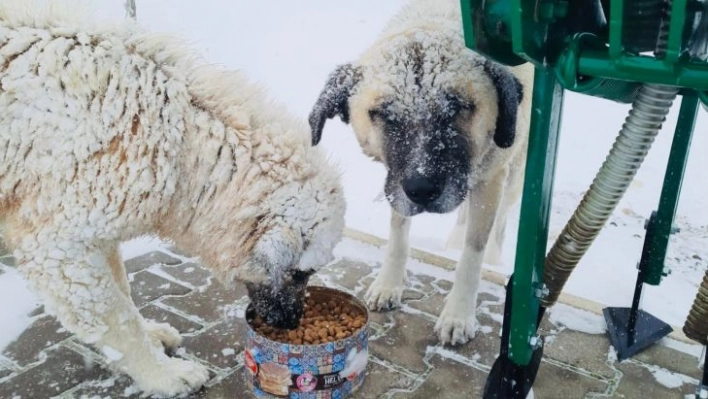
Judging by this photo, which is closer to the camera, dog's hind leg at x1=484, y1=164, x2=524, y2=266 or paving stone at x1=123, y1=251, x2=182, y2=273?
paving stone at x1=123, y1=251, x2=182, y2=273

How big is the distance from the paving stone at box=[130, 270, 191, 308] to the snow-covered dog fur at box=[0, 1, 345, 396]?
86cm

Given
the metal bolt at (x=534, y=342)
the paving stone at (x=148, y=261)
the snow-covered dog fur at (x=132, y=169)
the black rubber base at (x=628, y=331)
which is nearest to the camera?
the metal bolt at (x=534, y=342)

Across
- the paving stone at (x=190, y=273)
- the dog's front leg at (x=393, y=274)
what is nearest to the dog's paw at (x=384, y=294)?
the dog's front leg at (x=393, y=274)

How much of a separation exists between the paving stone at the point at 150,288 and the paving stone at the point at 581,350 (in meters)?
1.94

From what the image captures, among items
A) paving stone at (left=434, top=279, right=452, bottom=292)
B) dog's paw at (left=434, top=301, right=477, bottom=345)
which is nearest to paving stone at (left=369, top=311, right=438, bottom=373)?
dog's paw at (left=434, top=301, right=477, bottom=345)

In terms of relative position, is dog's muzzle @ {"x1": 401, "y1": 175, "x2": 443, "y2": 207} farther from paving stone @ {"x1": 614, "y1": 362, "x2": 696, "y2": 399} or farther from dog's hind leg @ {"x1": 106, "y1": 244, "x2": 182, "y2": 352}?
dog's hind leg @ {"x1": 106, "y1": 244, "x2": 182, "y2": 352}

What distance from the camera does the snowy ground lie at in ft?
13.1

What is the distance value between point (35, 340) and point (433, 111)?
2.11m

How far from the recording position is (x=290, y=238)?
2240mm

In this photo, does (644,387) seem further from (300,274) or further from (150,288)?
(150,288)

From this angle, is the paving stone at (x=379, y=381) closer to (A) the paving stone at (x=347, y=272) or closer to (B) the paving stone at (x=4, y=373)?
(A) the paving stone at (x=347, y=272)

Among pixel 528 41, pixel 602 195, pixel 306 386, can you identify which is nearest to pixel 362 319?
pixel 306 386

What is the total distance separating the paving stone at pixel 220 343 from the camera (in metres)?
2.83

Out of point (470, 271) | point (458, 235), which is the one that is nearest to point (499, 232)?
point (458, 235)
